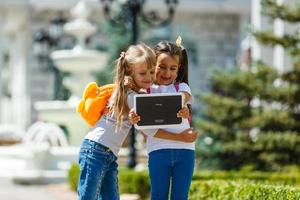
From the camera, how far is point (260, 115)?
17688mm

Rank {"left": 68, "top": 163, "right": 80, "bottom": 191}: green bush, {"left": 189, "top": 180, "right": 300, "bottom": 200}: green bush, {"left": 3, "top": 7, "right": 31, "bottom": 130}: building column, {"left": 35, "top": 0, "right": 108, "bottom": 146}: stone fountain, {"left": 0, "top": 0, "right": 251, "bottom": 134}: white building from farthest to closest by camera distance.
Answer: {"left": 3, "top": 7, "right": 31, "bottom": 130}: building column
{"left": 0, "top": 0, "right": 251, "bottom": 134}: white building
{"left": 35, "top": 0, "right": 108, "bottom": 146}: stone fountain
{"left": 68, "top": 163, "right": 80, "bottom": 191}: green bush
{"left": 189, "top": 180, "right": 300, "bottom": 200}: green bush

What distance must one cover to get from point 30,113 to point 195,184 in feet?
105

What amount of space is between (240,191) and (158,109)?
2997mm

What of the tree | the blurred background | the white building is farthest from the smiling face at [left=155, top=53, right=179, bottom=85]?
the white building

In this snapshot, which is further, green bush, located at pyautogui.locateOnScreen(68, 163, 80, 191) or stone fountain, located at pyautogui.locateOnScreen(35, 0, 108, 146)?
stone fountain, located at pyautogui.locateOnScreen(35, 0, 108, 146)

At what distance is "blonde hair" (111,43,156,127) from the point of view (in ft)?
21.2

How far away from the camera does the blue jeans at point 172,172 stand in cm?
647

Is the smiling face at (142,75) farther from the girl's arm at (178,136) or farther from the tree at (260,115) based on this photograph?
the tree at (260,115)

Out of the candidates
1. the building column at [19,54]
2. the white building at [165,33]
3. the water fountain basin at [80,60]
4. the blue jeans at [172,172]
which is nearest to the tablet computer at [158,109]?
the blue jeans at [172,172]

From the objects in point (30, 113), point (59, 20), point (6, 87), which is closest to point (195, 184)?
point (59, 20)

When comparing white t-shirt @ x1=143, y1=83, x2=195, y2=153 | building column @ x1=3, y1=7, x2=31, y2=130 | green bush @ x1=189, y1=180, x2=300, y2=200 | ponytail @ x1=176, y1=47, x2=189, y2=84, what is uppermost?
ponytail @ x1=176, y1=47, x2=189, y2=84

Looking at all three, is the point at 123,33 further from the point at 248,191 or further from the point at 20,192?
the point at 248,191

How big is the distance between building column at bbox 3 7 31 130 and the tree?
24606 mm

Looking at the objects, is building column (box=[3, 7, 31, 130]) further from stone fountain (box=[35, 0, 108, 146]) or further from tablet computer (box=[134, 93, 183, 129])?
tablet computer (box=[134, 93, 183, 129])
